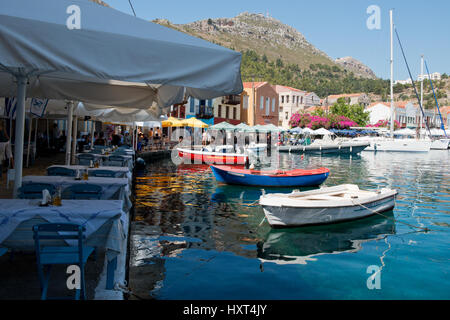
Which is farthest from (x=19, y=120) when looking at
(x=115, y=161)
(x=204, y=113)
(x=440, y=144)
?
(x=440, y=144)

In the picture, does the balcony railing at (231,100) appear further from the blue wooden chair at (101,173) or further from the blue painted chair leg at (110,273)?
the blue painted chair leg at (110,273)

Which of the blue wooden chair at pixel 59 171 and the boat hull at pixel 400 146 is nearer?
the blue wooden chair at pixel 59 171

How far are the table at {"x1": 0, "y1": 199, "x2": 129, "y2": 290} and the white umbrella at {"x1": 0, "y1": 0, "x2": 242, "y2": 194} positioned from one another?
1631mm

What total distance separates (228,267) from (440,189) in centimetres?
1688

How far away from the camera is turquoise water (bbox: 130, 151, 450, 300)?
672cm

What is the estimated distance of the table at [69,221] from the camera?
15.0ft

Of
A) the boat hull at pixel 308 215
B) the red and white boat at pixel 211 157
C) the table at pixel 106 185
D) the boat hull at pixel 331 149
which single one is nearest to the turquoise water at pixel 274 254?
the boat hull at pixel 308 215

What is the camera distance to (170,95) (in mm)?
6953

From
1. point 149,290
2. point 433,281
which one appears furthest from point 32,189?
point 433,281

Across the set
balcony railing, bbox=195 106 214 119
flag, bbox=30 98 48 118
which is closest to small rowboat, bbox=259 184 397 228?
flag, bbox=30 98 48 118

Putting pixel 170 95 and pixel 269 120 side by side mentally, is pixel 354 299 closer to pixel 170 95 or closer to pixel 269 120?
pixel 170 95

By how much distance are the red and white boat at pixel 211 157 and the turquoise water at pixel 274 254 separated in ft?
45.7

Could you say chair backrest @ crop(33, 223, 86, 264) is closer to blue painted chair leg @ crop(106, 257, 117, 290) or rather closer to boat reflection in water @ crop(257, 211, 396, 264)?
blue painted chair leg @ crop(106, 257, 117, 290)

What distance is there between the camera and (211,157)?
29922mm
